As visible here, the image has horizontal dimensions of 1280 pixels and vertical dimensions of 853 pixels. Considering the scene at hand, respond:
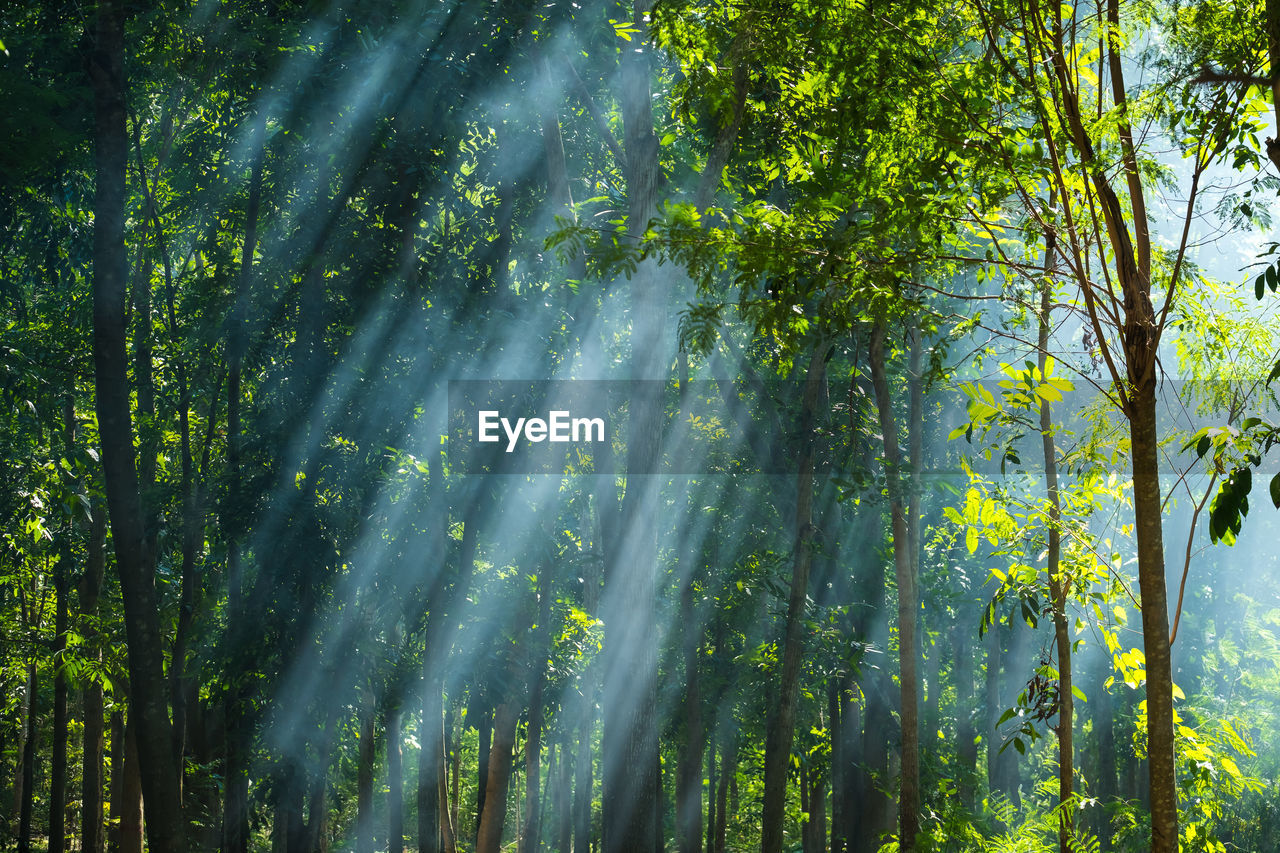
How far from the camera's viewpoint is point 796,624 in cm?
1295

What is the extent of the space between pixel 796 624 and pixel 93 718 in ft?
38.2

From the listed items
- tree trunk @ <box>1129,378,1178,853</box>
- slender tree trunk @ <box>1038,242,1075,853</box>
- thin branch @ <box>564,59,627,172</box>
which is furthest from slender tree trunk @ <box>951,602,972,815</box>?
tree trunk @ <box>1129,378,1178,853</box>

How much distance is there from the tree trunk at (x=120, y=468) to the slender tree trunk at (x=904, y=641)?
666 centimetres

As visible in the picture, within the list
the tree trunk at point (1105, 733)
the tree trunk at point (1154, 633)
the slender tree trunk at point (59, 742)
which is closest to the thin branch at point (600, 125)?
the tree trunk at point (1154, 633)

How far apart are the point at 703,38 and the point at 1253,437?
3.93 meters

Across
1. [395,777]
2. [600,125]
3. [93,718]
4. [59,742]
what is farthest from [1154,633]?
[59,742]

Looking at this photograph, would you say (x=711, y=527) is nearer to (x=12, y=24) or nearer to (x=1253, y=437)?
(x=12, y=24)

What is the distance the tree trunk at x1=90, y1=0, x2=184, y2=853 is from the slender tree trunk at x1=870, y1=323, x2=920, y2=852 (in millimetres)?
6660

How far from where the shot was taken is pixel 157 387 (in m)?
16.5

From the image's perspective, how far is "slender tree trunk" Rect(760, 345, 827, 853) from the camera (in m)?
13.0

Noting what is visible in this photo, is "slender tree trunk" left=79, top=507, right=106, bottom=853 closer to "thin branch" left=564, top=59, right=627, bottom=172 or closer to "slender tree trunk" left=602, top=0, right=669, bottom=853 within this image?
"slender tree trunk" left=602, top=0, right=669, bottom=853

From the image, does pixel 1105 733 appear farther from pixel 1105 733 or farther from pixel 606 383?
pixel 606 383

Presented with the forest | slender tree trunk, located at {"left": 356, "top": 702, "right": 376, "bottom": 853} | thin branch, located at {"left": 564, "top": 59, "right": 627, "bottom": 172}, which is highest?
thin branch, located at {"left": 564, "top": 59, "right": 627, "bottom": 172}

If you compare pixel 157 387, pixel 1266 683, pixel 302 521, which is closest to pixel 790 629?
pixel 302 521
